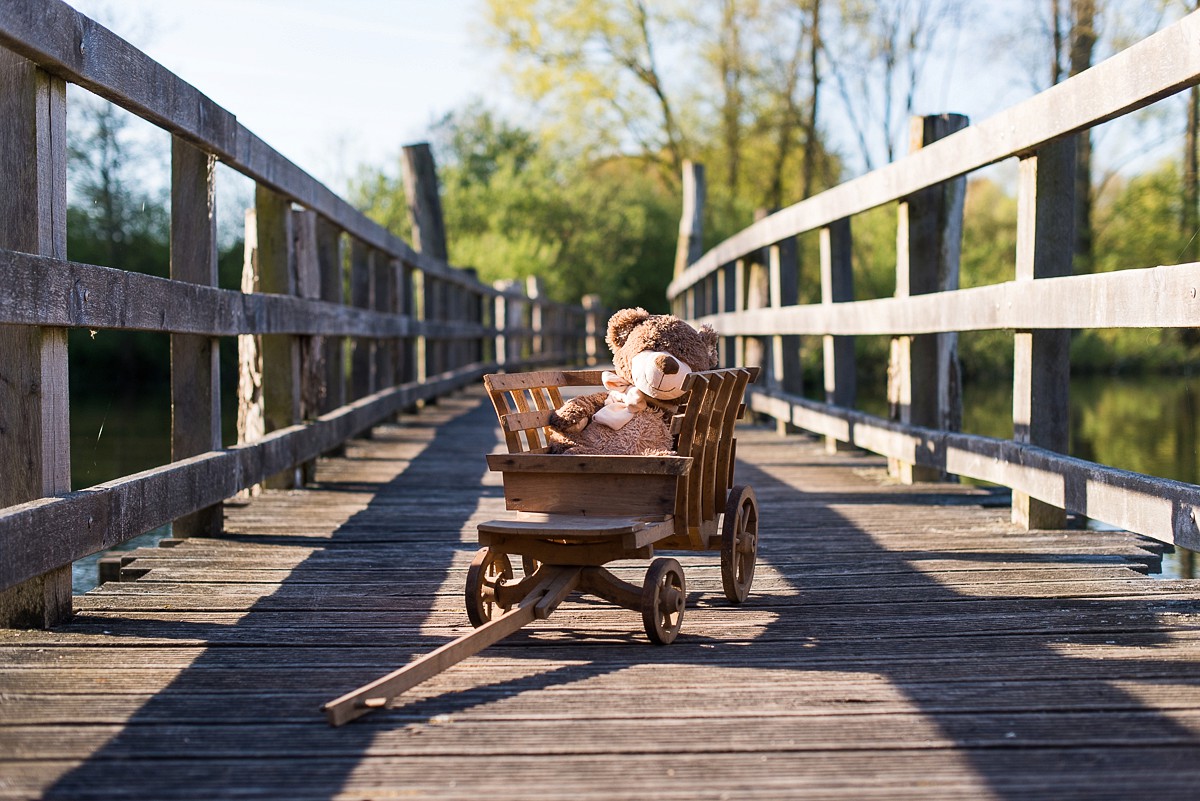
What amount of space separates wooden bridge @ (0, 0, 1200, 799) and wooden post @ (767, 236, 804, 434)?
6.90 ft

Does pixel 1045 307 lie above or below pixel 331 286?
below

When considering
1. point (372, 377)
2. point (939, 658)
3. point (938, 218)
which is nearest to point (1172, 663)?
point (939, 658)

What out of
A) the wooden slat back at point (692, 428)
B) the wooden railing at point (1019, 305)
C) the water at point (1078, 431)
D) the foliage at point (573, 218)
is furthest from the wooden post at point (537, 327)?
the wooden slat back at point (692, 428)

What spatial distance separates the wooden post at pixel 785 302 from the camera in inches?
305

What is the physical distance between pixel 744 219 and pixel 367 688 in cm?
2504

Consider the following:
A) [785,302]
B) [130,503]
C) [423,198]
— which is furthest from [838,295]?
[423,198]

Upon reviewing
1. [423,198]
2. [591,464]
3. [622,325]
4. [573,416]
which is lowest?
[591,464]

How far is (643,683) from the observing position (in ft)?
7.86

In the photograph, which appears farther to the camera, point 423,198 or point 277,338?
point 423,198

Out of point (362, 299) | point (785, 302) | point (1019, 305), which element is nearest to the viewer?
point (1019, 305)

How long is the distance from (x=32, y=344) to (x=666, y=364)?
4.70ft

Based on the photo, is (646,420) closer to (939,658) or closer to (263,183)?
(939,658)

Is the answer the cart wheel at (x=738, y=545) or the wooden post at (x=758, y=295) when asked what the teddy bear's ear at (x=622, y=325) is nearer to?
the cart wheel at (x=738, y=545)

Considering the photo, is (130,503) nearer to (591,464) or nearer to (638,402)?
(591,464)
